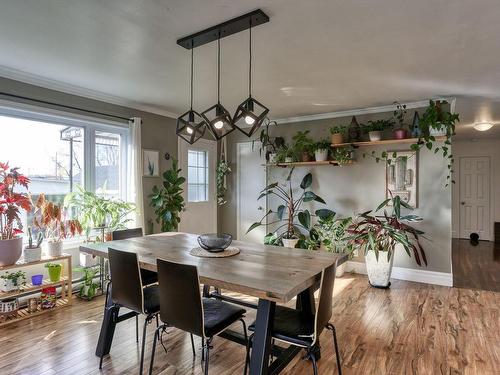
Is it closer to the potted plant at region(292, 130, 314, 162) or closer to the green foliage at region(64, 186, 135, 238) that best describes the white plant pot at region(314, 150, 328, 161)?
the potted plant at region(292, 130, 314, 162)

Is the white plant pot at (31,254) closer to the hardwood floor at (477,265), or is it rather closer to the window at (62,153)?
the window at (62,153)

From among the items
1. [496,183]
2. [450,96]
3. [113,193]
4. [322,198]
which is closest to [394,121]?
[450,96]

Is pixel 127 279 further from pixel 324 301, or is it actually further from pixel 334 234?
pixel 334 234

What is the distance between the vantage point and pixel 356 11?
2021mm

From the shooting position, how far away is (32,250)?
3146 mm

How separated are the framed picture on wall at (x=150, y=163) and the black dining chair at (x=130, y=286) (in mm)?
2527

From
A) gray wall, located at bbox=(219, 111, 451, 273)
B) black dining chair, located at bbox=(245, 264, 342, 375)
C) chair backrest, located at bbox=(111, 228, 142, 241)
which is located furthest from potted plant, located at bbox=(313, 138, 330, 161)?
black dining chair, located at bbox=(245, 264, 342, 375)

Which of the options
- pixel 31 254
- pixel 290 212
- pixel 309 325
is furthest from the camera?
pixel 290 212

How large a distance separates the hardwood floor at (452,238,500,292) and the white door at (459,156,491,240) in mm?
450

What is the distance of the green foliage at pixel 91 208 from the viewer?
11.8ft

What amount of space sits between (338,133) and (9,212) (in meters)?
4.05

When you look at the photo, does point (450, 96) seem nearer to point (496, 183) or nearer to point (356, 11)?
point (356, 11)

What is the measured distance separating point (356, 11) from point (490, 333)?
2.94 meters

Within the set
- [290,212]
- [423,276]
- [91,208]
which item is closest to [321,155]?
[290,212]
